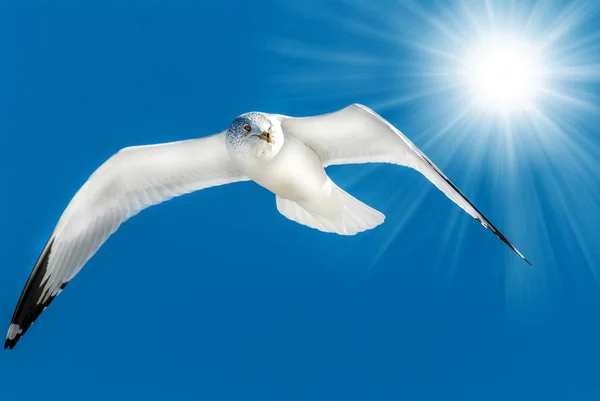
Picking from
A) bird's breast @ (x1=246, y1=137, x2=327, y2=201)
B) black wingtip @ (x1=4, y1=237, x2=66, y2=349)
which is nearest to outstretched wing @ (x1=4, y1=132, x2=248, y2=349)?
black wingtip @ (x1=4, y1=237, x2=66, y2=349)

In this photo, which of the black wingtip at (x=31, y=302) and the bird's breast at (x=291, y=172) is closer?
the bird's breast at (x=291, y=172)

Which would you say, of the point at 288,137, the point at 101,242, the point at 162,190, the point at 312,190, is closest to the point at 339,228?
the point at 312,190

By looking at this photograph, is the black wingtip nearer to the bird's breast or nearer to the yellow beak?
the bird's breast

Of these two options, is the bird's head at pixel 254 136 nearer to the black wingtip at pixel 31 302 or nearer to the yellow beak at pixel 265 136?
the yellow beak at pixel 265 136

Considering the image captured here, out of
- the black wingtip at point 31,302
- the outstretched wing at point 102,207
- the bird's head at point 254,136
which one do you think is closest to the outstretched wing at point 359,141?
the bird's head at point 254,136

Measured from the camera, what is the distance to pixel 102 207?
4.79m

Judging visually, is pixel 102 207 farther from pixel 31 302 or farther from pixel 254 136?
pixel 254 136

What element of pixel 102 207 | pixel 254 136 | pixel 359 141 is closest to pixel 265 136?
pixel 254 136

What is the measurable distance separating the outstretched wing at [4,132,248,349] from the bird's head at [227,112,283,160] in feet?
1.48

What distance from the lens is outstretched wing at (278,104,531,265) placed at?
4055 mm

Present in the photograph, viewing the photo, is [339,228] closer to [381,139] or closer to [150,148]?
[381,139]

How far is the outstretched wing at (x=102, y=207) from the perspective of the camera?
4703mm

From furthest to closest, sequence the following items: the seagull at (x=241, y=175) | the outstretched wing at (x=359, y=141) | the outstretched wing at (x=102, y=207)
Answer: the outstretched wing at (x=102, y=207) < the seagull at (x=241, y=175) < the outstretched wing at (x=359, y=141)

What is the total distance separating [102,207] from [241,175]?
2.77 feet
